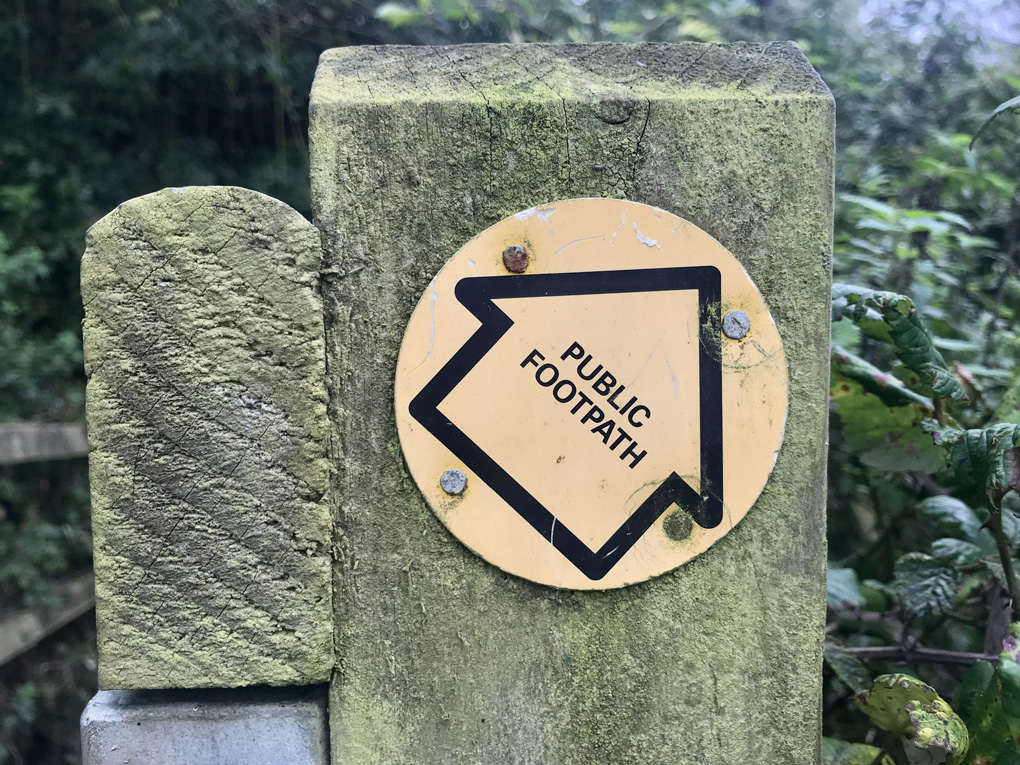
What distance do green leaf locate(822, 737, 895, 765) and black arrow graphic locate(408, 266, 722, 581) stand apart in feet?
1.66

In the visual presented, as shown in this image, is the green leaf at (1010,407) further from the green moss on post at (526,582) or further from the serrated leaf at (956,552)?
the green moss on post at (526,582)

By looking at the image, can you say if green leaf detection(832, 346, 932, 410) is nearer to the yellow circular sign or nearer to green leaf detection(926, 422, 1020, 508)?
green leaf detection(926, 422, 1020, 508)

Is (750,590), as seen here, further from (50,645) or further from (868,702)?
(50,645)

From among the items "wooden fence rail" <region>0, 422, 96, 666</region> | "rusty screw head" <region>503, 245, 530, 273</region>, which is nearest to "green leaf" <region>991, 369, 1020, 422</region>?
"rusty screw head" <region>503, 245, 530, 273</region>

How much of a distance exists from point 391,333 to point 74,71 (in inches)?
114

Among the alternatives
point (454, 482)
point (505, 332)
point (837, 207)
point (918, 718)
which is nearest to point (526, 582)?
point (454, 482)

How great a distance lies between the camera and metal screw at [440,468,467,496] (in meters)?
0.85

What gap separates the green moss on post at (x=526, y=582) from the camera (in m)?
0.86

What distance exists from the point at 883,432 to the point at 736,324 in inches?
24.6

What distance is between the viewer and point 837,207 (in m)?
2.37

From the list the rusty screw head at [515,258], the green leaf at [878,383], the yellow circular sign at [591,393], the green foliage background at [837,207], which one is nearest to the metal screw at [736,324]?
the yellow circular sign at [591,393]

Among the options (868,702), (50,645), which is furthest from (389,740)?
(50,645)

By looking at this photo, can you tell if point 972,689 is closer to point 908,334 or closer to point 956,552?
point 956,552

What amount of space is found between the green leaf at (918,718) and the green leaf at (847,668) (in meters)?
0.13
